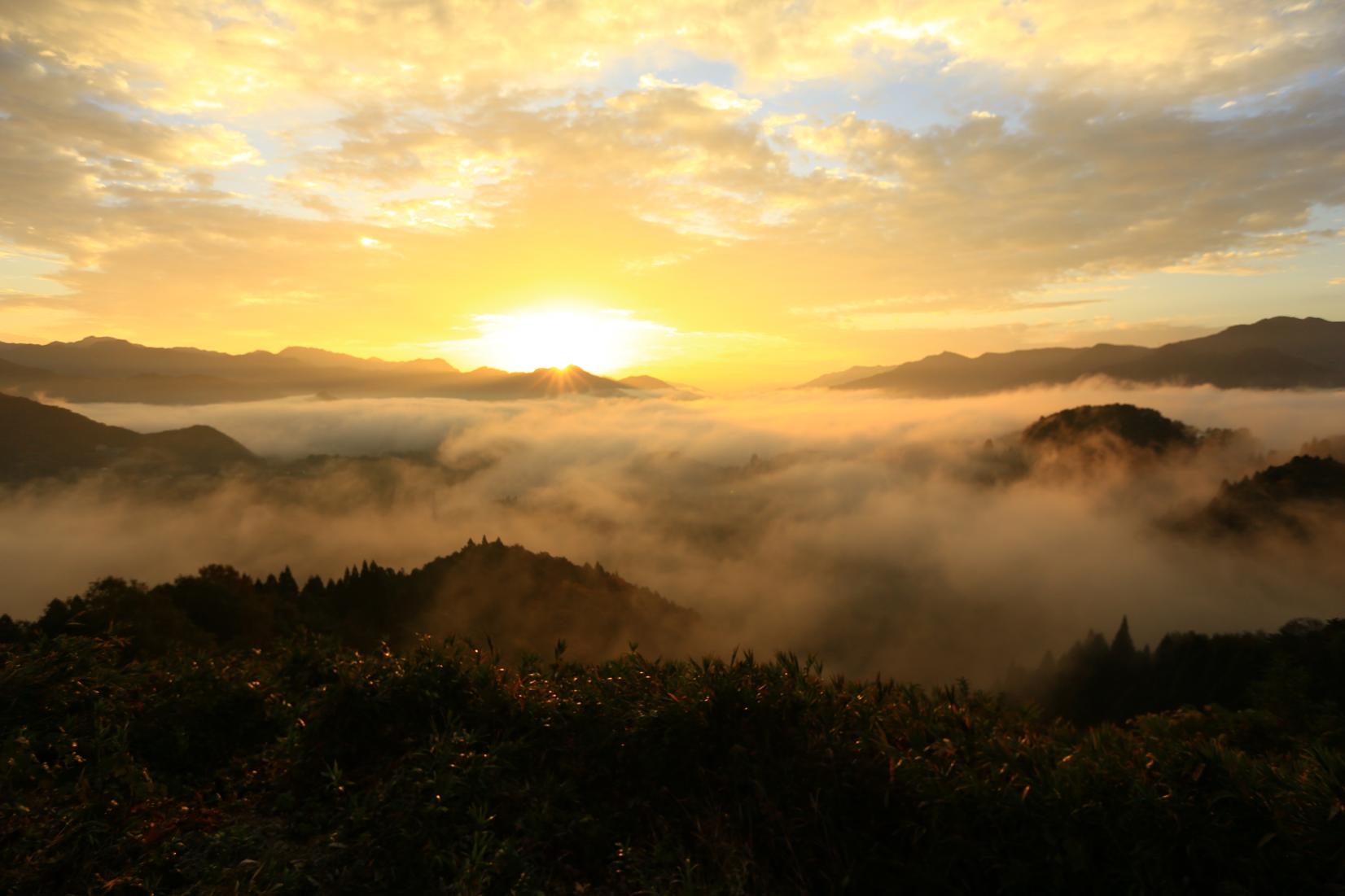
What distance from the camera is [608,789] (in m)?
5.37

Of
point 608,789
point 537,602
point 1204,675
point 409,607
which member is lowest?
point 537,602

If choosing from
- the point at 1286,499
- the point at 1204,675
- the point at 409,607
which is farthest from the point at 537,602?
the point at 1286,499

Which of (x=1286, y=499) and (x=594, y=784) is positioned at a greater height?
(x=594, y=784)

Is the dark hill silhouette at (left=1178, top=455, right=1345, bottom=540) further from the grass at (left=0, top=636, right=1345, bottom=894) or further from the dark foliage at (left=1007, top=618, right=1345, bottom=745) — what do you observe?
the grass at (left=0, top=636, right=1345, bottom=894)

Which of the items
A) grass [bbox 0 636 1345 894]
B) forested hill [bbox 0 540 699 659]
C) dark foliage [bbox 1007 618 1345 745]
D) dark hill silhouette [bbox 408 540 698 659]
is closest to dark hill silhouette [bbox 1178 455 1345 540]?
dark foliage [bbox 1007 618 1345 745]

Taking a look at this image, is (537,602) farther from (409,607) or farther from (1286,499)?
(1286,499)

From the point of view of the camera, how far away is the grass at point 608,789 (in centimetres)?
430

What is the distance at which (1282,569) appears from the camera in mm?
158875

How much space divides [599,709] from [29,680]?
5231mm

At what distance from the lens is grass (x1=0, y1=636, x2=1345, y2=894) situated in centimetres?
430

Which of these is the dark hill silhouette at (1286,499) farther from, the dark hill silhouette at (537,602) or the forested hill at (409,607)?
the dark hill silhouette at (537,602)

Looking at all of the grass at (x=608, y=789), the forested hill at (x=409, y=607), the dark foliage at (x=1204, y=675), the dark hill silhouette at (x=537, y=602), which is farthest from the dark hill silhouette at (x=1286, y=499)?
the grass at (x=608, y=789)

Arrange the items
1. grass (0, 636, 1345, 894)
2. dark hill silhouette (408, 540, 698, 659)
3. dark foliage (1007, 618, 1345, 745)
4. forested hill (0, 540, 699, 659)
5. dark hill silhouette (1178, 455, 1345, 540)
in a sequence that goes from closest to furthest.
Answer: grass (0, 636, 1345, 894) → forested hill (0, 540, 699, 659) → dark foliage (1007, 618, 1345, 745) → dark hill silhouette (408, 540, 698, 659) → dark hill silhouette (1178, 455, 1345, 540)

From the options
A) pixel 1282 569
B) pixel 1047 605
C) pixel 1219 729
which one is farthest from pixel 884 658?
pixel 1219 729
